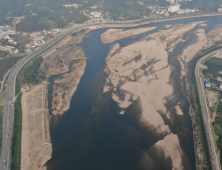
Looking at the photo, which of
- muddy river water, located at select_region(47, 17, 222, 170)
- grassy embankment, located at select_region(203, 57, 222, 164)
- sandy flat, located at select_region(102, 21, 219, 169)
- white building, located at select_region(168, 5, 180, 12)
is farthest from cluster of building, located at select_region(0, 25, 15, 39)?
white building, located at select_region(168, 5, 180, 12)

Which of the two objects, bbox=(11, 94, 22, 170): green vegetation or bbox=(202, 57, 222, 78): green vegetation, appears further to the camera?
bbox=(202, 57, 222, 78): green vegetation

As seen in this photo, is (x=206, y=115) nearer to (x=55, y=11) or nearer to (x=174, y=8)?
(x=174, y=8)

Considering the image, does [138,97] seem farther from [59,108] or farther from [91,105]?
[59,108]

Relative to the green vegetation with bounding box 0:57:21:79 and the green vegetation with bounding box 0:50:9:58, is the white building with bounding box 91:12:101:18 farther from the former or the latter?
the green vegetation with bounding box 0:57:21:79

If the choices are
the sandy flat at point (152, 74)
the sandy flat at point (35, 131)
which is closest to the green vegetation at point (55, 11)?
the sandy flat at point (152, 74)

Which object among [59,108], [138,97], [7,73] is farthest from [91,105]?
[7,73]

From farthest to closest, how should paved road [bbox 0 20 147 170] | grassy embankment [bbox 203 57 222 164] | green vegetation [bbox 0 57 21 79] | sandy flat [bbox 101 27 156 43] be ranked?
1. sandy flat [bbox 101 27 156 43]
2. green vegetation [bbox 0 57 21 79]
3. grassy embankment [bbox 203 57 222 164]
4. paved road [bbox 0 20 147 170]
